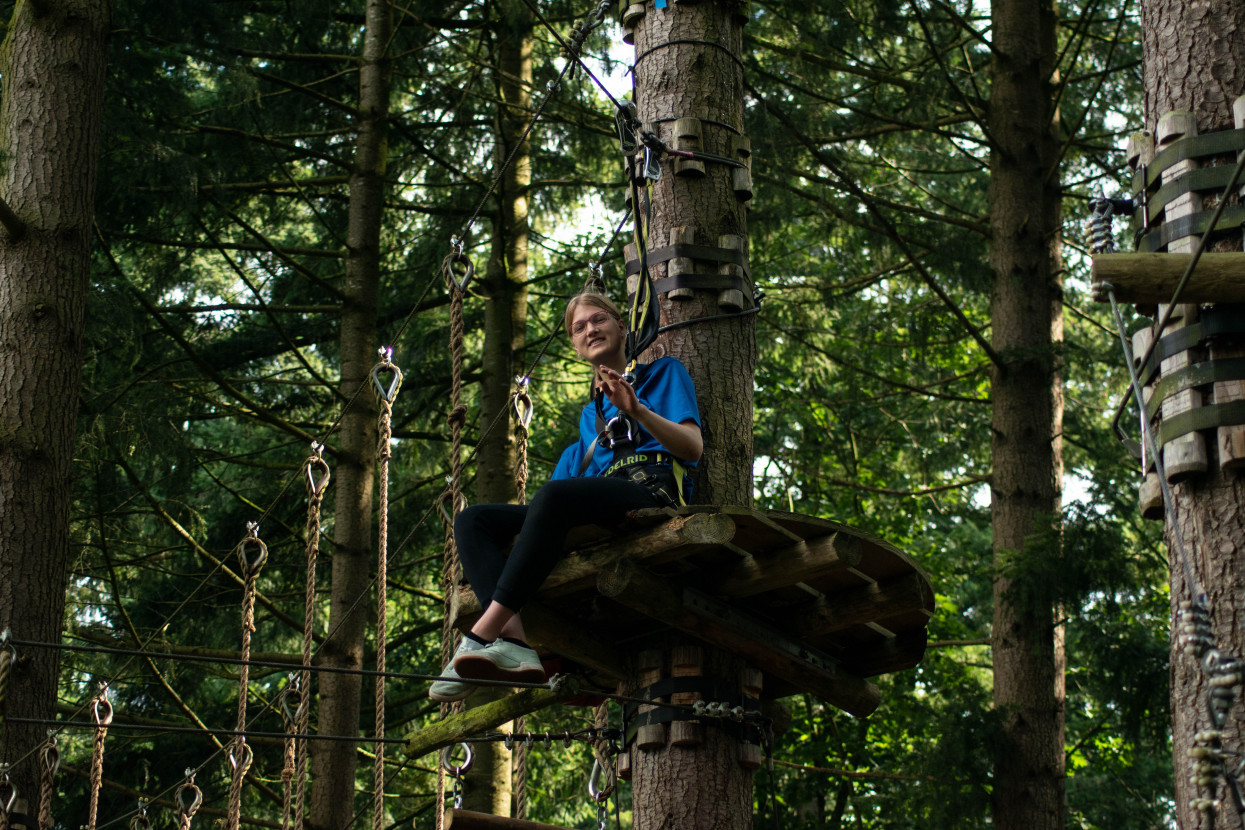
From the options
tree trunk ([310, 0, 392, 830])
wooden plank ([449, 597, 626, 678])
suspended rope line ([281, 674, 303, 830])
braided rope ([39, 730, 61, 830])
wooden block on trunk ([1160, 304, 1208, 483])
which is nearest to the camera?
wooden block on trunk ([1160, 304, 1208, 483])

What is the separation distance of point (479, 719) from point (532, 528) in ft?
3.61

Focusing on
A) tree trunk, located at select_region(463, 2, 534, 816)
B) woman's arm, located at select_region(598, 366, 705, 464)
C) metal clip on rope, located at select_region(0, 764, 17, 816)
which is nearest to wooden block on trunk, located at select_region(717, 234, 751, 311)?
woman's arm, located at select_region(598, 366, 705, 464)

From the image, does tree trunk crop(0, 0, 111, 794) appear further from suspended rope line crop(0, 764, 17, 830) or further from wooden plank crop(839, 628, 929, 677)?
wooden plank crop(839, 628, 929, 677)

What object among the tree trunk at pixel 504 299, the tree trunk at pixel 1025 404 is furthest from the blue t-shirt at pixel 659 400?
the tree trunk at pixel 504 299

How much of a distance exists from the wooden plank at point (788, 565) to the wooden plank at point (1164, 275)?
92cm

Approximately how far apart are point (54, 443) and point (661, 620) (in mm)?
2851

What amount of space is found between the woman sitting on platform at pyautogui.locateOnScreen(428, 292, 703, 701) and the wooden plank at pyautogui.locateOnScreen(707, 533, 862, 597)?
282 millimetres

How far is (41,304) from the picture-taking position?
5.44 m

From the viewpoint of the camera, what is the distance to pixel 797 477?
13.7 meters

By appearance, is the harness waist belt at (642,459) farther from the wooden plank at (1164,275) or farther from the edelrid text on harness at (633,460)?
the wooden plank at (1164,275)

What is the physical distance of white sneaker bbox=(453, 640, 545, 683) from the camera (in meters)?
3.75

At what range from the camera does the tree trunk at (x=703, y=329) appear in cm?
389

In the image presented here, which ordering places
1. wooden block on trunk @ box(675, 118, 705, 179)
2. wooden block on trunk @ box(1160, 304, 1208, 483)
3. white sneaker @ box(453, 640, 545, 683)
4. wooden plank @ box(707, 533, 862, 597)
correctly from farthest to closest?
wooden block on trunk @ box(675, 118, 705, 179), white sneaker @ box(453, 640, 545, 683), wooden plank @ box(707, 533, 862, 597), wooden block on trunk @ box(1160, 304, 1208, 483)

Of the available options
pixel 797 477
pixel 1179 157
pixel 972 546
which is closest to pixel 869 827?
pixel 797 477
